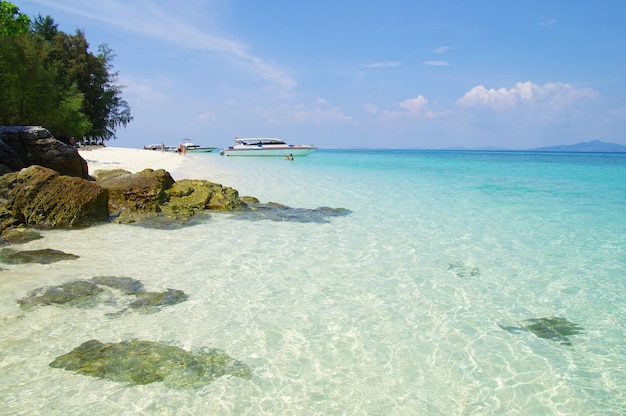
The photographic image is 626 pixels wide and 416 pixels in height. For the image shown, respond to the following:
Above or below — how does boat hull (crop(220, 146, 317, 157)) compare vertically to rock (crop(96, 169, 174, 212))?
above

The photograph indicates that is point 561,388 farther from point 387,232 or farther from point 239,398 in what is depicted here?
point 387,232

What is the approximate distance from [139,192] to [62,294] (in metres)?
7.30

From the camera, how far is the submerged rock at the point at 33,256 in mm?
7203

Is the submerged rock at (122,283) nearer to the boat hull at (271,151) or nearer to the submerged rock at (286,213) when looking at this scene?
the submerged rock at (286,213)

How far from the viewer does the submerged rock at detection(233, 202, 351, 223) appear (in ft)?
39.4

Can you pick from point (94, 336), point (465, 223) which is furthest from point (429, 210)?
point (94, 336)

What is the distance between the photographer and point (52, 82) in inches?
1334

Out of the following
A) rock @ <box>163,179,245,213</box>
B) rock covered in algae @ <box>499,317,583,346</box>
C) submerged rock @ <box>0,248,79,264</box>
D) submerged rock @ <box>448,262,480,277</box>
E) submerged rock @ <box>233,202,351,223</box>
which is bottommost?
rock covered in algae @ <box>499,317,583,346</box>

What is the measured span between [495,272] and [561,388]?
140 inches

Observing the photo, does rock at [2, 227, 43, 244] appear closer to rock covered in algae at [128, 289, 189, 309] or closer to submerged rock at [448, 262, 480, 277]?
rock covered in algae at [128, 289, 189, 309]

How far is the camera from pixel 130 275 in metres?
6.82

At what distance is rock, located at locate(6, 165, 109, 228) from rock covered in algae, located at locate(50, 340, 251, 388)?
22.7 feet

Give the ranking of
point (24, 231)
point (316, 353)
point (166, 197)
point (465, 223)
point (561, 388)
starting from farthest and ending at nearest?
1. point (166, 197)
2. point (465, 223)
3. point (24, 231)
4. point (316, 353)
5. point (561, 388)

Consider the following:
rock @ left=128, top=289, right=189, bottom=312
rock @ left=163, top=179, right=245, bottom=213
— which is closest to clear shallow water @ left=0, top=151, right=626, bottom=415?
rock @ left=128, top=289, right=189, bottom=312
